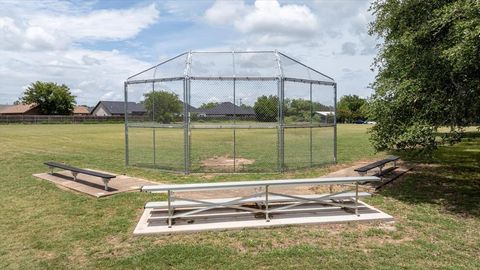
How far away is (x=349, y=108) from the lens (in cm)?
8531

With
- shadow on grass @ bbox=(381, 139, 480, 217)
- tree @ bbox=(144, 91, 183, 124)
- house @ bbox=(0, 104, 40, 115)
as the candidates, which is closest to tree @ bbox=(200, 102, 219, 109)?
tree @ bbox=(144, 91, 183, 124)

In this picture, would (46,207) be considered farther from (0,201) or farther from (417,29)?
(417,29)

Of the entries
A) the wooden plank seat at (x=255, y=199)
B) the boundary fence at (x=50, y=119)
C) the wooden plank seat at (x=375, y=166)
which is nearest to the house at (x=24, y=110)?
the boundary fence at (x=50, y=119)

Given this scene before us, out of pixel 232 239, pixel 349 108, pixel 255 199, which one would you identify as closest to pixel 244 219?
pixel 255 199

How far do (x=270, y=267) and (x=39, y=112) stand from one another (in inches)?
2874

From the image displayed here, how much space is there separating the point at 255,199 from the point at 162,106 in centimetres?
637

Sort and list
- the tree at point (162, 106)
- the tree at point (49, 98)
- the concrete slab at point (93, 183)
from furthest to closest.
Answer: the tree at point (49, 98)
the tree at point (162, 106)
the concrete slab at point (93, 183)

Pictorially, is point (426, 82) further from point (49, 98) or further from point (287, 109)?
point (49, 98)

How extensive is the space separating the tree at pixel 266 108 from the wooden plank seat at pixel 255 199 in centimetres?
457

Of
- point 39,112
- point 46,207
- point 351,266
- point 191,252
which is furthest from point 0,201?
point 39,112

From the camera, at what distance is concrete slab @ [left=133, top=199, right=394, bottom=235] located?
5.81 m

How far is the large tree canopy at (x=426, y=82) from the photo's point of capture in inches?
293

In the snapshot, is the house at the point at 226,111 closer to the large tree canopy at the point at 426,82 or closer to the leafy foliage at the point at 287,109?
the leafy foliage at the point at 287,109

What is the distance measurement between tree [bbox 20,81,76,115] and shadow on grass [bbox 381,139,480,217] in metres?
64.6
